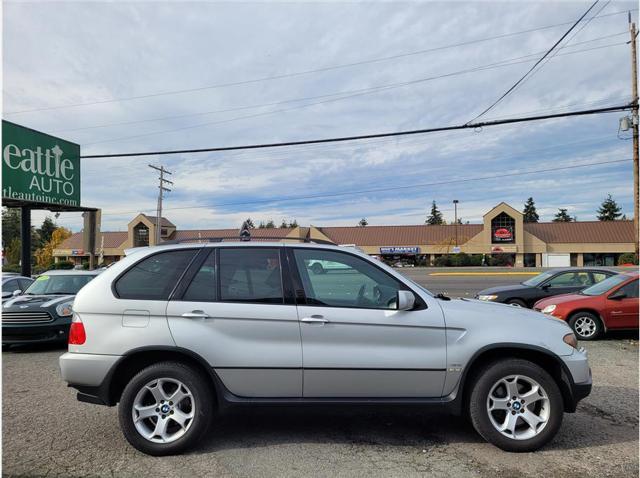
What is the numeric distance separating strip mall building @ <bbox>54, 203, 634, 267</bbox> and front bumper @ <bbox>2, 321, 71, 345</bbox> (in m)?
50.3

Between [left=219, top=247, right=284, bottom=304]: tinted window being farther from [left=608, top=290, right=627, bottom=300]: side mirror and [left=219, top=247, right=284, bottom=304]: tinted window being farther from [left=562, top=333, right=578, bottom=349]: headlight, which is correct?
[left=608, top=290, right=627, bottom=300]: side mirror

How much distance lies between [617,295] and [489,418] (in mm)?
6762

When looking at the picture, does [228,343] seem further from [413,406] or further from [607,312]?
[607,312]

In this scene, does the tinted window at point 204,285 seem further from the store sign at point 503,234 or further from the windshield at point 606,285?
the store sign at point 503,234

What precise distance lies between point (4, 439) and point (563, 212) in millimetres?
122620

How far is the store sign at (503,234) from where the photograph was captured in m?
61.7

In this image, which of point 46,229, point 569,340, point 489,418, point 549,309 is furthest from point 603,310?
point 46,229

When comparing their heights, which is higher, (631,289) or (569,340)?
(631,289)

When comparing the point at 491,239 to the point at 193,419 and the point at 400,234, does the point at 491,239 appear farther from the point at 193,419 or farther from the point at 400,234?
the point at 193,419

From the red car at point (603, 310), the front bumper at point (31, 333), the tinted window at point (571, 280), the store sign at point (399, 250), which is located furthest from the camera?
the store sign at point (399, 250)

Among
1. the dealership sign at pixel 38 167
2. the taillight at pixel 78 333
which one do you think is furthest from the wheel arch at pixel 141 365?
the dealership sign at pixel 38 167

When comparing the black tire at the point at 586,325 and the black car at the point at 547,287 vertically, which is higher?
the black car at the point at 547,287

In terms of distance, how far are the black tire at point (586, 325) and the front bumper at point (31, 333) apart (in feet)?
31.7

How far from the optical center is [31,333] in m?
8.15
